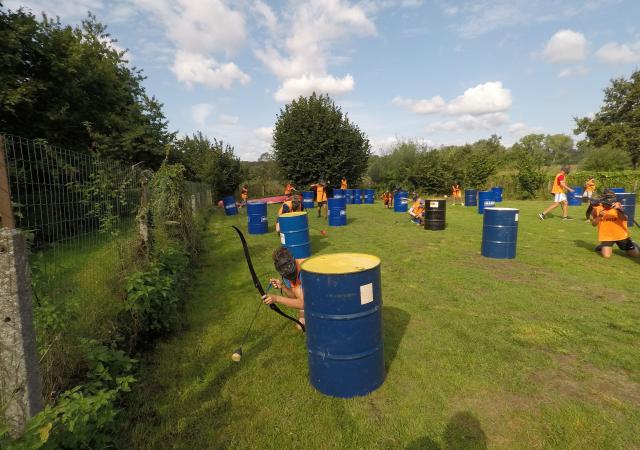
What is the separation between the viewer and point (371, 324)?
307cm

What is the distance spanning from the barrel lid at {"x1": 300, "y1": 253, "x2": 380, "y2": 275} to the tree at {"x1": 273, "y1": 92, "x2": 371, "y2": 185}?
2313 centimetres

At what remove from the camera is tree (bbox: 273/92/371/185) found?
85.9 feet

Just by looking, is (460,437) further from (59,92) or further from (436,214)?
(59,92)

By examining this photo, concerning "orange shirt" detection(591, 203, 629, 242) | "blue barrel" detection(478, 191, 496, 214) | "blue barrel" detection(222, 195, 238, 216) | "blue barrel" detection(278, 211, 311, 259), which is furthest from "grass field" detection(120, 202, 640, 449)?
"blue barrel" detection(222, 195, 238, 216)

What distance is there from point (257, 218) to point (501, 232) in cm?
771

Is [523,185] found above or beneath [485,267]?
above

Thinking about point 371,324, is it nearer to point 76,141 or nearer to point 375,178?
point 76,141

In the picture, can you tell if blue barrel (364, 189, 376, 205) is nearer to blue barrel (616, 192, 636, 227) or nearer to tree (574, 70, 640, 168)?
blue barrel (616, 192, 636, 227)

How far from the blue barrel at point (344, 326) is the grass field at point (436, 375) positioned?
0.61 feet

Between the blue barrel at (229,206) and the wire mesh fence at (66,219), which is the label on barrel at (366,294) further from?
the blue barrel at (229,206)

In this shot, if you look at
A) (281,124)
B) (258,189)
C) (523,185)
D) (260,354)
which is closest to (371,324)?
(260,354)

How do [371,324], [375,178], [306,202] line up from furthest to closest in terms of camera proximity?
[375,178] → [306,202] → [371,324]

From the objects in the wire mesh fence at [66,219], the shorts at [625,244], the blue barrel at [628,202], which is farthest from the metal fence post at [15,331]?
the blue barrel at [628,202]

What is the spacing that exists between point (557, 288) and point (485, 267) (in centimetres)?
151
